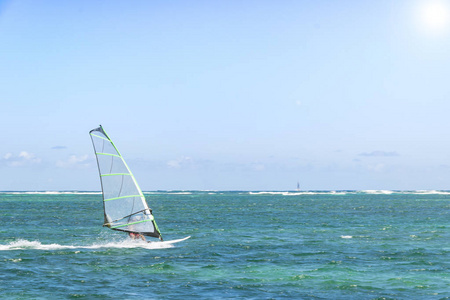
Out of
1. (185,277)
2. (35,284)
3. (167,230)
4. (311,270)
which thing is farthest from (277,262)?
(167,230)

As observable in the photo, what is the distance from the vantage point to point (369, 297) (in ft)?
81.1

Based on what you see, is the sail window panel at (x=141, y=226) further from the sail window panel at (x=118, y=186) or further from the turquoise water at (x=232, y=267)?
the sail window panel at (x=118, y=186)

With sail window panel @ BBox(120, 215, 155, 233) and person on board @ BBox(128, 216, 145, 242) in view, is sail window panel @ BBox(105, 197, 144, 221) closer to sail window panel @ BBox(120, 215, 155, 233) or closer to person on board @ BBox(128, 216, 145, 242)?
person on board @ BBox(128, 216, 145, 242)

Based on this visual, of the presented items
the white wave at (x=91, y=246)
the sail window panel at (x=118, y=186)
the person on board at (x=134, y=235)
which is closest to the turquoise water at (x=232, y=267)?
the white wave at (x=91, y=246)

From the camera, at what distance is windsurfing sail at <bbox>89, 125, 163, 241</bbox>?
38.7 m

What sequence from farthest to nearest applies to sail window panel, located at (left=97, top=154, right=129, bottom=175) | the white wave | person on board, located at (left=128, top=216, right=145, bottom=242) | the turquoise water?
1. the white wave
2. person on board, located at (left=128, top=216, right=145, bottom=242)
3. sail window panel, located at (left=97, top=154, right=129, bottom=175)
4. the turquoise water

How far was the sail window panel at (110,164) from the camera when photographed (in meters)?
38.6

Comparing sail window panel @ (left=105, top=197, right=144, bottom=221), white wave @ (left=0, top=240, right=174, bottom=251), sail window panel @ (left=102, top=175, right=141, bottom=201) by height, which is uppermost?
sail window panel @ (left=102, top=175, right=141, bottom=201)

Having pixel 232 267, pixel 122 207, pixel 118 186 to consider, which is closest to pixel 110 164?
pixel 118 186

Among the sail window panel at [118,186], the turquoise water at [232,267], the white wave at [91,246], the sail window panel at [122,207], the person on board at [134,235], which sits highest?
the sail window panel at [118,186]

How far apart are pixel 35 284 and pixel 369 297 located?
16.2m

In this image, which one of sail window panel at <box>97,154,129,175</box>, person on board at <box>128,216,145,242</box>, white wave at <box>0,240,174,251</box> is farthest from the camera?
white wave at <box>0,240,174,251</box>

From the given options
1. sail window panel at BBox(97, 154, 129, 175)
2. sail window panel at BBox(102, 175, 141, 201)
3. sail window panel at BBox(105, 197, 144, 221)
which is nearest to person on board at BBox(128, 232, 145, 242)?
sail window panel at BBox(105, 197, 144, 221)

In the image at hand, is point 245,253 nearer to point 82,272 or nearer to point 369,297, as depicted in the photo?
point 82,272
